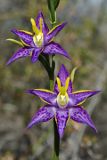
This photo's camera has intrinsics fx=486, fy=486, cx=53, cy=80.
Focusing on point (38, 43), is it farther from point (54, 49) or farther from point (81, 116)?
point (81, 116)

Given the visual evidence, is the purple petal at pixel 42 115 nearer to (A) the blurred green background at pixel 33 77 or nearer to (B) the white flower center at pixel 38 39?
(B) the white flower center at pixel 38 39

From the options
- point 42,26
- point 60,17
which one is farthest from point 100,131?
point 42,26

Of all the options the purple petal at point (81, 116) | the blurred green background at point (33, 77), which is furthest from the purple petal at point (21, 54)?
A: the blurred green background at point (33, 77)

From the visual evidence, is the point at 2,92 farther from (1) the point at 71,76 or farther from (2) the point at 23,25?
(1) the point at 71,76

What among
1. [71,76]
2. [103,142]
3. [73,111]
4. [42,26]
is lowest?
[103,142]

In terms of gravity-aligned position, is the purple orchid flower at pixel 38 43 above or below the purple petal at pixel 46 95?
above

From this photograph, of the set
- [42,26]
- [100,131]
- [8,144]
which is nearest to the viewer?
[42,26]

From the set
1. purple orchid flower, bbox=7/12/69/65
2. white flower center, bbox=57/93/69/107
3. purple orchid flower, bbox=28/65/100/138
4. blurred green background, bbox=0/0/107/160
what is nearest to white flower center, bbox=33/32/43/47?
purple orchid flower, bbox=7/12/69/65

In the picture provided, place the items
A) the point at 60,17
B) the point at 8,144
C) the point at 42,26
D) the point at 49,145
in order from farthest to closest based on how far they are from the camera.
A: the point at 60,17 → the point at 8,144 → the point at 49,145 → the point at 42,26
